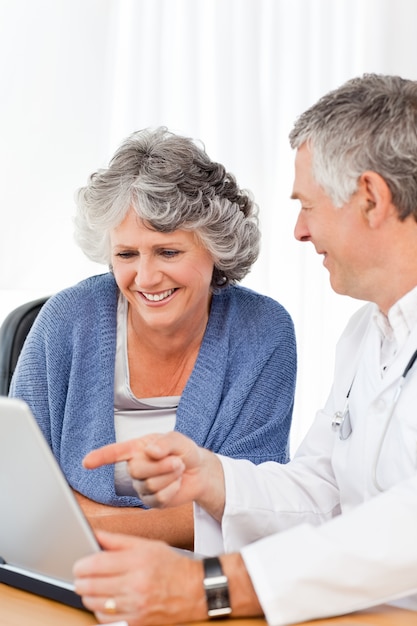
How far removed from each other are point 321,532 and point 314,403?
231 cm

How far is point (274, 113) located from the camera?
3555 mm

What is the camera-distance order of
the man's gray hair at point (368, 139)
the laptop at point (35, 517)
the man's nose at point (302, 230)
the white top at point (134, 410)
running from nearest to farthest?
the laptop at point (35, 517) < the man's gray hair at point (368, 139) < the man's nose at point (302, 230) < the white top at point (134, 410)

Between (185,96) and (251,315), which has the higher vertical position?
(185,96)

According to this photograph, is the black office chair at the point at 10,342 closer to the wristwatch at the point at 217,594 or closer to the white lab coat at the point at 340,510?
the white lab coat at the point at 340,510

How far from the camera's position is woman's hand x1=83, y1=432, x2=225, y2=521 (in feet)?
4.74

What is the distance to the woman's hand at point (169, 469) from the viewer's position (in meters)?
1.44

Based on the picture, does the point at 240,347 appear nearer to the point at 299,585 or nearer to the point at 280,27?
the point at 299,585

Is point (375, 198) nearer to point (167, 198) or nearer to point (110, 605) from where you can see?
point (167, 198)

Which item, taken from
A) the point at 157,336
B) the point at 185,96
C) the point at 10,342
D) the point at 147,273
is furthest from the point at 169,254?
the point at 185,96

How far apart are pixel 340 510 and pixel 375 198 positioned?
0.63m

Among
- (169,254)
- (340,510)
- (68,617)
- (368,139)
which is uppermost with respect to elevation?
(368,139)

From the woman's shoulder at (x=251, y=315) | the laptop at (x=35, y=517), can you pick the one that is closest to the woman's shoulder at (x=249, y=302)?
the woman's shoulder at (x=251, y=315)

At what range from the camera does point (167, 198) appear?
212cm

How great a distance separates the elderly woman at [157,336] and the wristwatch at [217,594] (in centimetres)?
76
